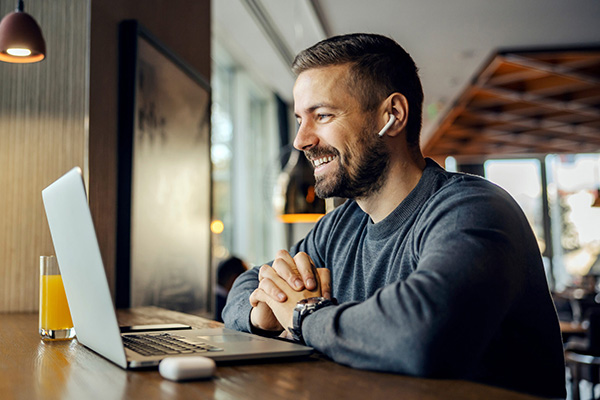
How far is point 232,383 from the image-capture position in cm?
78

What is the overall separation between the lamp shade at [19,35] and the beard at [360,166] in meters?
0.86

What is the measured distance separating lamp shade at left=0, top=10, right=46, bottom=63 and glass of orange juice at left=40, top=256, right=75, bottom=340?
0.68 m

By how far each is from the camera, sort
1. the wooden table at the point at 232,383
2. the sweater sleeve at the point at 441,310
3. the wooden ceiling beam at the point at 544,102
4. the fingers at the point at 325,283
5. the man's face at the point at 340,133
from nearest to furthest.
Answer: the wooden table at the point at 232,383 → the sweater sleeve at the point at 441,310 → the fingers at the point at 325,283 → the man's face at the point at 340,133 → the wooden ceiling beam at the point at 544,102

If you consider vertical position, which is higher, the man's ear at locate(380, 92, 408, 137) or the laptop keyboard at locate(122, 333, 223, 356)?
the man's ear at locate(380, 92, 408, 137)

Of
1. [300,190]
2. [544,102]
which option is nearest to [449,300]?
[300,190]

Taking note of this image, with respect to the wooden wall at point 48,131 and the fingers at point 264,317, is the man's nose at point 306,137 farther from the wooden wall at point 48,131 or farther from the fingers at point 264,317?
the wooden wall at point 48,131

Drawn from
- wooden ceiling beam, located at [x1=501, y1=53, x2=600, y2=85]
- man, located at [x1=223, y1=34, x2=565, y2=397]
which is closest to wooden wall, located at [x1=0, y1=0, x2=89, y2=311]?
man, located at [x1=223, y1=34, x2=565, y2=397]

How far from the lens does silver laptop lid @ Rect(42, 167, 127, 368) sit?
0.84 m

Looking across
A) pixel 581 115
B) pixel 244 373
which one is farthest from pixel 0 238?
pixel 581 115

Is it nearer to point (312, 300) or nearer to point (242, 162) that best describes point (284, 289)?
point (312, 300)

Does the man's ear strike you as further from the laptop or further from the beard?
the laptop

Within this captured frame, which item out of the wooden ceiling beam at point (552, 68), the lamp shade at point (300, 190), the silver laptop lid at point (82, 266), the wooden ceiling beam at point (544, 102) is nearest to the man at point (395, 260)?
the silver laptop lid at point (82, 266)

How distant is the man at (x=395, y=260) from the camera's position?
34.1 inches

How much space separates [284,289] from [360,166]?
418 mm
